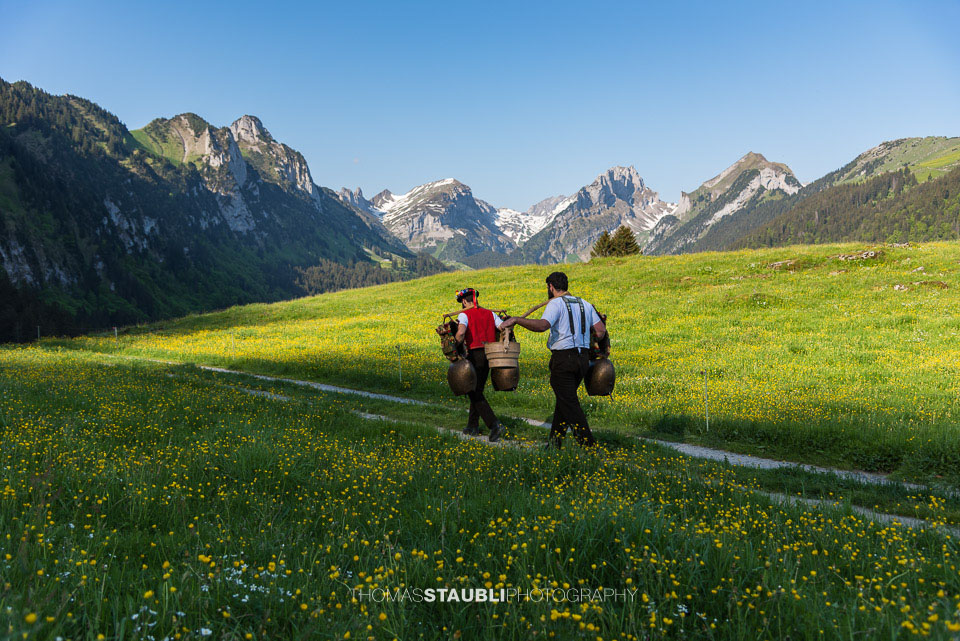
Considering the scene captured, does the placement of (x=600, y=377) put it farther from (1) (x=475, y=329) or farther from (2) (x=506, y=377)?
(1) (x=475, y=329)

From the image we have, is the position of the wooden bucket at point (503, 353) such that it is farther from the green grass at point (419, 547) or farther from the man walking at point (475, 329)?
the green grass at point (419, 547)

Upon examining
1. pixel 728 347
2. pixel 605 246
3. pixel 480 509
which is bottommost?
pixel 728 347

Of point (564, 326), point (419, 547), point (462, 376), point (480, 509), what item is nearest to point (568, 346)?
point (564, 326)

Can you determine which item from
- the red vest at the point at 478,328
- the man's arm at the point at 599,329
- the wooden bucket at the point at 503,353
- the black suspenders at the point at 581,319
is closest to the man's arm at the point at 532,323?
the wooden bucket at the point at 503,353

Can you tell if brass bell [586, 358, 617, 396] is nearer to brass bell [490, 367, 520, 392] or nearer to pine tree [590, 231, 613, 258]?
brass bell [490, 367, 520, 392]

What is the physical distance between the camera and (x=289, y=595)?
3389mm

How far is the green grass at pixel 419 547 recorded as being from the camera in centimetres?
315

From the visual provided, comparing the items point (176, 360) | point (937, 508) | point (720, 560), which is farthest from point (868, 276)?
point (176, 360)

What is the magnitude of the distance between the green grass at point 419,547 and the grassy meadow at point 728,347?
4.28 m

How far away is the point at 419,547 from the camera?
4.53 m

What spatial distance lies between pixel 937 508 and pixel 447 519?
6.48m

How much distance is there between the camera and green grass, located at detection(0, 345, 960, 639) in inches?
124

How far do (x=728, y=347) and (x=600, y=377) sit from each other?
49.9ft

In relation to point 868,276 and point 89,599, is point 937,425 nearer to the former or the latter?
point 89,599
